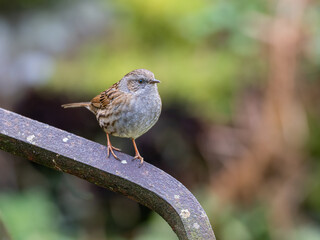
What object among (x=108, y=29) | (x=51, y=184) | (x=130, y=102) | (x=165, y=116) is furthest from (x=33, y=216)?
(x=108, y=29)

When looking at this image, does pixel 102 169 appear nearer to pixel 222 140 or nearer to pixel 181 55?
pixel 222 140

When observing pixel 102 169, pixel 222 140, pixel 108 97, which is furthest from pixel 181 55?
pixel 102 169

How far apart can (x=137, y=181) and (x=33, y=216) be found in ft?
8.40

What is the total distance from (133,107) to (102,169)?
43.1 inches

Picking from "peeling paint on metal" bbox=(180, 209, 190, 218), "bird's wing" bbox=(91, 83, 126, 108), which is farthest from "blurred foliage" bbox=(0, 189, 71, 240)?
"peeling paint on metal" bbox=(180, 209, 190, 218)

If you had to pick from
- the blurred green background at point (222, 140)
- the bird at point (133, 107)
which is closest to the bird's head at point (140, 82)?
the bird at point (133, 107)

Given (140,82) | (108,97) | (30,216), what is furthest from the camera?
(30,216)

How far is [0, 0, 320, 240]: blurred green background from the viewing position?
430 centimetres

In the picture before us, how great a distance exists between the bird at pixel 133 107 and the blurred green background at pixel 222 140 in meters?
1.42

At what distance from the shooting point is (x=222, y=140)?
4.52 m

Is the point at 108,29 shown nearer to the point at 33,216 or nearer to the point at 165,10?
the point at 165,10

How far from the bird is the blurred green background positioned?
1.42 metres

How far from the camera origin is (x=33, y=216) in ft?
13.5

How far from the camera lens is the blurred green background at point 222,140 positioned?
430cm
